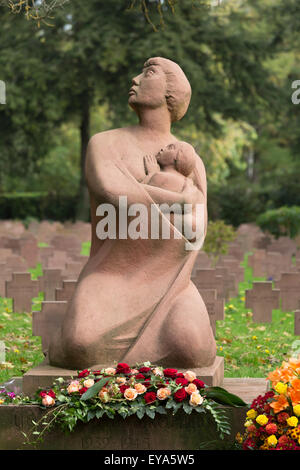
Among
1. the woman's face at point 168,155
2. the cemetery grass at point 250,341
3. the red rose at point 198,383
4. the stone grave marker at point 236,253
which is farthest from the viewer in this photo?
the stone grave marker at point 236,253

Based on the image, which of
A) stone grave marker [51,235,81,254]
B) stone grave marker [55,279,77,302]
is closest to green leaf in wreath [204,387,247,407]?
stone grave marker [55,279,77,302]

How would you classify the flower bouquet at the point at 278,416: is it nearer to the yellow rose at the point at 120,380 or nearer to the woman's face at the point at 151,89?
the yellow rose at the point at 120,380

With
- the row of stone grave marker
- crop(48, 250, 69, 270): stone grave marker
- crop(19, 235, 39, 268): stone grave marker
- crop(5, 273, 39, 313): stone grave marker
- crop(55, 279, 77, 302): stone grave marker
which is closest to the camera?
the row of stone grave marker

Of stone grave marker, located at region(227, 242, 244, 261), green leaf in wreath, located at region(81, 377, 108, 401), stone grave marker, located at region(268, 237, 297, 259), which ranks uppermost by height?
stone grave marker, located at region(268, 237, 297, 259)

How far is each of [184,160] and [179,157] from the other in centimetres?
5

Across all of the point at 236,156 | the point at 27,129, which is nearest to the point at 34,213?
the point at 27,129

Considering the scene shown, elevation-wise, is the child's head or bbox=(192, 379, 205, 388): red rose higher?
the child's head

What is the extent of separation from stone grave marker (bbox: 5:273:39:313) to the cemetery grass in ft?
9.94

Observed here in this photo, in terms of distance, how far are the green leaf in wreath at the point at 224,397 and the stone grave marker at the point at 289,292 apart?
6752 mm

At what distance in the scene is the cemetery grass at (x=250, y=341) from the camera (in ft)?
27.0

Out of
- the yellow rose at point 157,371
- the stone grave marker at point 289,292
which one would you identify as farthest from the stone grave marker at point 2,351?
the stone grave marker at point 289,292

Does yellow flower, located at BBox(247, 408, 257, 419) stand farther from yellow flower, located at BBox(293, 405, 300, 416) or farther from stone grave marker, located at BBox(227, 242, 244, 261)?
stone grave marker, located at BBox(227, 242, 244, 261)

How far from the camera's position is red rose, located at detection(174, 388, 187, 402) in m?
4.97
